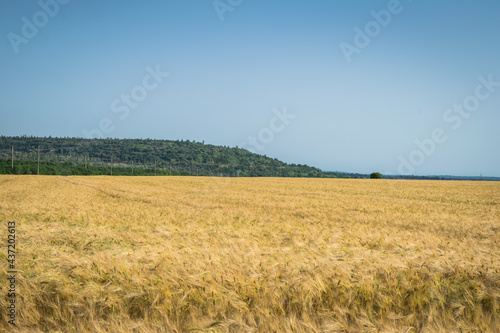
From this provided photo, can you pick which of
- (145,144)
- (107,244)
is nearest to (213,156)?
(145,144)

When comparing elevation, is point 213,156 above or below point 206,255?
above

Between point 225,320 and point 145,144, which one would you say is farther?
point 145,144

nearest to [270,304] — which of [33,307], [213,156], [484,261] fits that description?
[33,307]

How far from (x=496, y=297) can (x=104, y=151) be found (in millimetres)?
144641

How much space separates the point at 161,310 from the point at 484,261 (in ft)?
12.4

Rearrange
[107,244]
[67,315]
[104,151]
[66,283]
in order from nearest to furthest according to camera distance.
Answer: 1. [67,315]
2. [66,283]
3. [107,244]
4. [104,151]

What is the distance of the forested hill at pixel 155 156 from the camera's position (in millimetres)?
109750

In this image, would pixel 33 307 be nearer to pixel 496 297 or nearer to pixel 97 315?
pixel 97 315

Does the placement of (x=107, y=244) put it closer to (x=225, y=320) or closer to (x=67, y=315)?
(x=67, y=315)

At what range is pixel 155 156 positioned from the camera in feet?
424

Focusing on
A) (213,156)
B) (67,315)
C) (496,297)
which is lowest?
(67,315)

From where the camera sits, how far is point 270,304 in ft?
9.21

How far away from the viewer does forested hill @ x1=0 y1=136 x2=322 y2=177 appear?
110 metres

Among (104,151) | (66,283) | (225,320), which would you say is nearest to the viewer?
(225,320)
